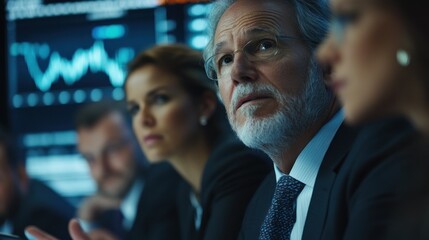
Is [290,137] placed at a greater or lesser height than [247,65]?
lesser

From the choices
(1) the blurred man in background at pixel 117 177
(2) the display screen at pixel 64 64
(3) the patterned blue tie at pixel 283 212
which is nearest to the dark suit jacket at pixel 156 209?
(1) the blurred man in background at pixel 117 177

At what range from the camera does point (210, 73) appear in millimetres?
1551

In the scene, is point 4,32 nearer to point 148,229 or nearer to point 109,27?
point 109,27

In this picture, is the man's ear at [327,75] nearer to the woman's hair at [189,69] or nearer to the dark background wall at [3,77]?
the woman's hair at [189,69]

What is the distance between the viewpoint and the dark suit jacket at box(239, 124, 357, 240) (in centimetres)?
126

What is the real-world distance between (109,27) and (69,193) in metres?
0.64

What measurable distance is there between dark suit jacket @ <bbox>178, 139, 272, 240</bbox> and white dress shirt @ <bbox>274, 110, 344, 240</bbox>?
29 cm

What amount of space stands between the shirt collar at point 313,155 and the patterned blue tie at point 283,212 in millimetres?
17

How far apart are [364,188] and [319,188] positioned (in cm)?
17

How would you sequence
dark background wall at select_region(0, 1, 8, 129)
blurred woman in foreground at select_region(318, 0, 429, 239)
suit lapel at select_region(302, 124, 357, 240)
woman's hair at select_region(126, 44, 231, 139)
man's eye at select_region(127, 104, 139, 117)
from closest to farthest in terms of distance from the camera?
blurred woman in foreground at select_region(318, 0, 429, 239)
suit lapel at select_region(302, 124, 357, 240)
woman's hair at select_region(126, 44, 231, 139)
man's eye at select_region(127, 104, 139, 117)
dark background wall at select_region(0, 1, 8, 129)

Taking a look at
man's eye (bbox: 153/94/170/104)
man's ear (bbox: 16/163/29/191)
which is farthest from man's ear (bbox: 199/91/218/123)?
man's ear (bbox: 16/163/29/191)

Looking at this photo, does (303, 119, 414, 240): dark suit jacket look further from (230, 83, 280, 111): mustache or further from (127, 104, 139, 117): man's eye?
(127, 104, 139, 117): man's eye

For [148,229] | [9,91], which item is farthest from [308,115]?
[9,91]

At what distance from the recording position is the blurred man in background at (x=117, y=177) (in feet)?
7.61
